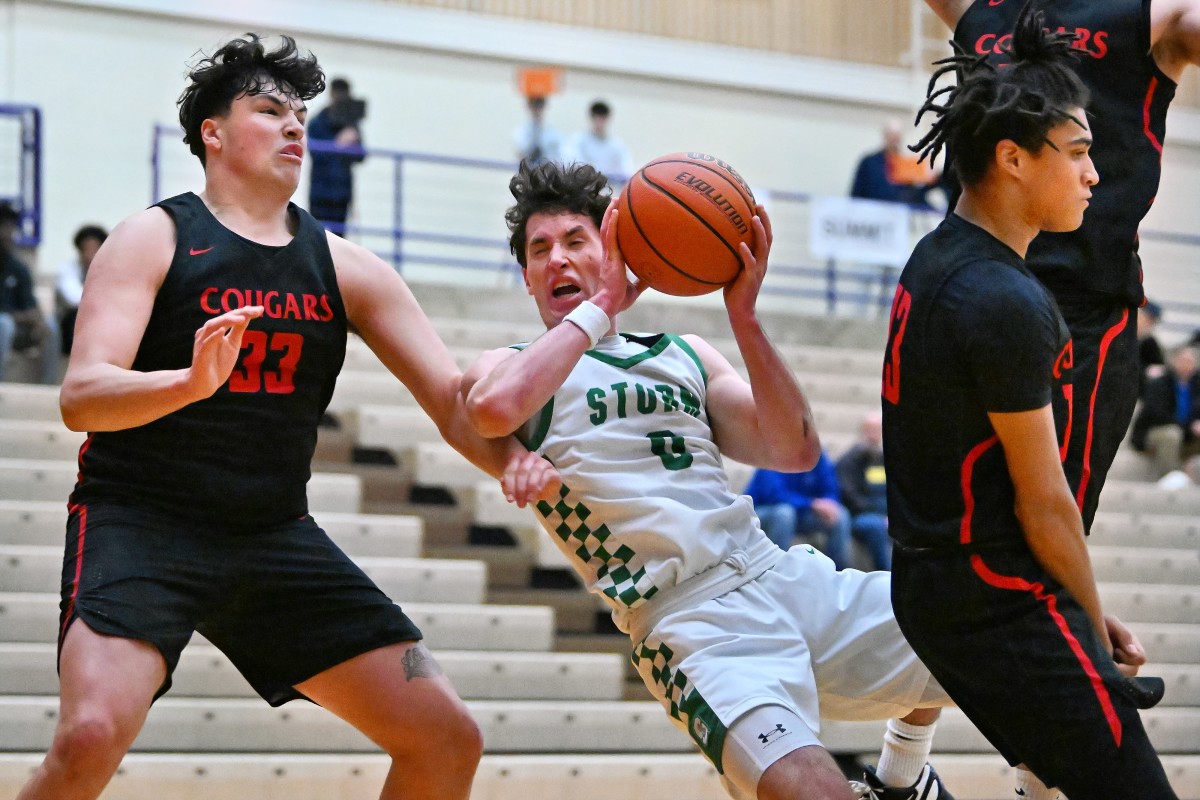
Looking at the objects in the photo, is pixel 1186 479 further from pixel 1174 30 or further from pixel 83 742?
pixel 83 742

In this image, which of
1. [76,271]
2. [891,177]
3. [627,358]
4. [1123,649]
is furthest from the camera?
[891,177]

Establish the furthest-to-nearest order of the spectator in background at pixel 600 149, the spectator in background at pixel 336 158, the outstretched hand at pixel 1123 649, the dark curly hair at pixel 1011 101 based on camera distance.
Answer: the spectator in background at pixel 600 149 < the spectator in background at pixel 336 158 < the outstretched hand at pixel 1123 649 < the dark curly hair at pixel 1011 101

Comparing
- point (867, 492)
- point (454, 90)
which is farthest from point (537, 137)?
point (867, 492)

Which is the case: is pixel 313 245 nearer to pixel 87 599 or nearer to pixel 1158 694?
pixel 87 599

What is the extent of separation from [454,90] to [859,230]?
4.24 m

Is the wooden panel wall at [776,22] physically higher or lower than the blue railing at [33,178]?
higher

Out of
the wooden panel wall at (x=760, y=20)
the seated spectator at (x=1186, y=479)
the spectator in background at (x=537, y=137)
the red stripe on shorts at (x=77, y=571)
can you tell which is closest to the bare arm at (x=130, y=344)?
the red stripe on shorts at (x=77, y=571)

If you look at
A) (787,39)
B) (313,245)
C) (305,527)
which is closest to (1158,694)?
(305,527)

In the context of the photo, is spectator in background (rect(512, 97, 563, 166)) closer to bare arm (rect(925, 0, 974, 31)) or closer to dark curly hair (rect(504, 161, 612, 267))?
dark curly hair (rect(504, 161, 612, 267))

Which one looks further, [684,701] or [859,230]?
[859,230]

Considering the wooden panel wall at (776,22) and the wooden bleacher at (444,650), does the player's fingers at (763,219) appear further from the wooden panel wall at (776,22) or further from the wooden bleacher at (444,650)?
the wooden panel wall at (776,22)

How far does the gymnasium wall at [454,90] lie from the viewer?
507 inches

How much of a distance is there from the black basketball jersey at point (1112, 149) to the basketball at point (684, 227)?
27.1 inches

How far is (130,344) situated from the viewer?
3459 mm
